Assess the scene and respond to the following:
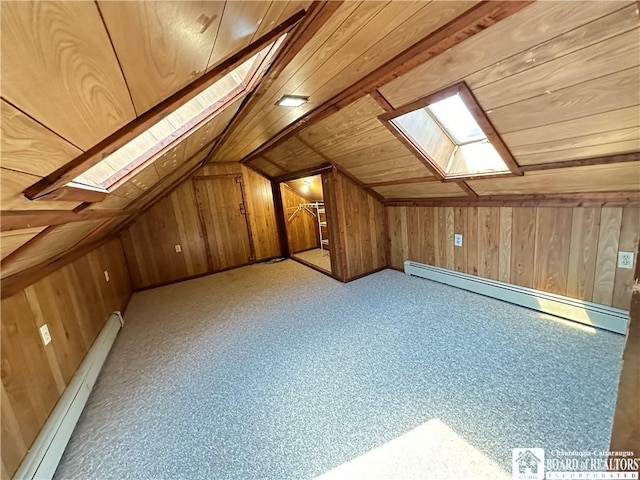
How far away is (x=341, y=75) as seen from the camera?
1474mm

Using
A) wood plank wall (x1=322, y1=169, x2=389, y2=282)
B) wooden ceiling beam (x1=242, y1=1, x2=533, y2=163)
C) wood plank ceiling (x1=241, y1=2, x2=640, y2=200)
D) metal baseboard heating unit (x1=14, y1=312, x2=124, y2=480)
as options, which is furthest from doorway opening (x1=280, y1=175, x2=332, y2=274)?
metal baseboard heating unit (x1=14, y1=312, x2=124, y2=480)

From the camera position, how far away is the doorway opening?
4.87m

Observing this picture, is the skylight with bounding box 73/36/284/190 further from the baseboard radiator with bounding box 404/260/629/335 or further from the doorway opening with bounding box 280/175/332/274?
the doorway opening with bounding box 280/175/332/274

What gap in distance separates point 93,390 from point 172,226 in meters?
2.63

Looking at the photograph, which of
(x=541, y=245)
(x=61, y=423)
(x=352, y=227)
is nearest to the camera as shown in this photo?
(x=61, y=423)

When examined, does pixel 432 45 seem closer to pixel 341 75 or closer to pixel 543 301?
pixel 341 75

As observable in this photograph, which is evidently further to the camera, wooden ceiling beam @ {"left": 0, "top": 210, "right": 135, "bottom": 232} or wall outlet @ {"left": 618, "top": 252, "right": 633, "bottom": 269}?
wall outlet @ {"left": 618, "top": 252, "right": 633, "bottom": 269}

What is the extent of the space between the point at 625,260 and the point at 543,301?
0.60 m

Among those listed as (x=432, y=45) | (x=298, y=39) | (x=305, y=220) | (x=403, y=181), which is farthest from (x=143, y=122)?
(x=305, y=220)

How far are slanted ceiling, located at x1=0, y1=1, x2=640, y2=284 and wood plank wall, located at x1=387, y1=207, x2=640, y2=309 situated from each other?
202 mm

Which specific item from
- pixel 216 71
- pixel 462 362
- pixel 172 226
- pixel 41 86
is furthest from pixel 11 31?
pixel 172 226

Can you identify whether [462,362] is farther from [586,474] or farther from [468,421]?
[586,474]

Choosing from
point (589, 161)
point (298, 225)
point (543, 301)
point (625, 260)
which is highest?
point (589, 161)

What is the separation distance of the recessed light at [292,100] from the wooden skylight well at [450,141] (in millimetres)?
574
